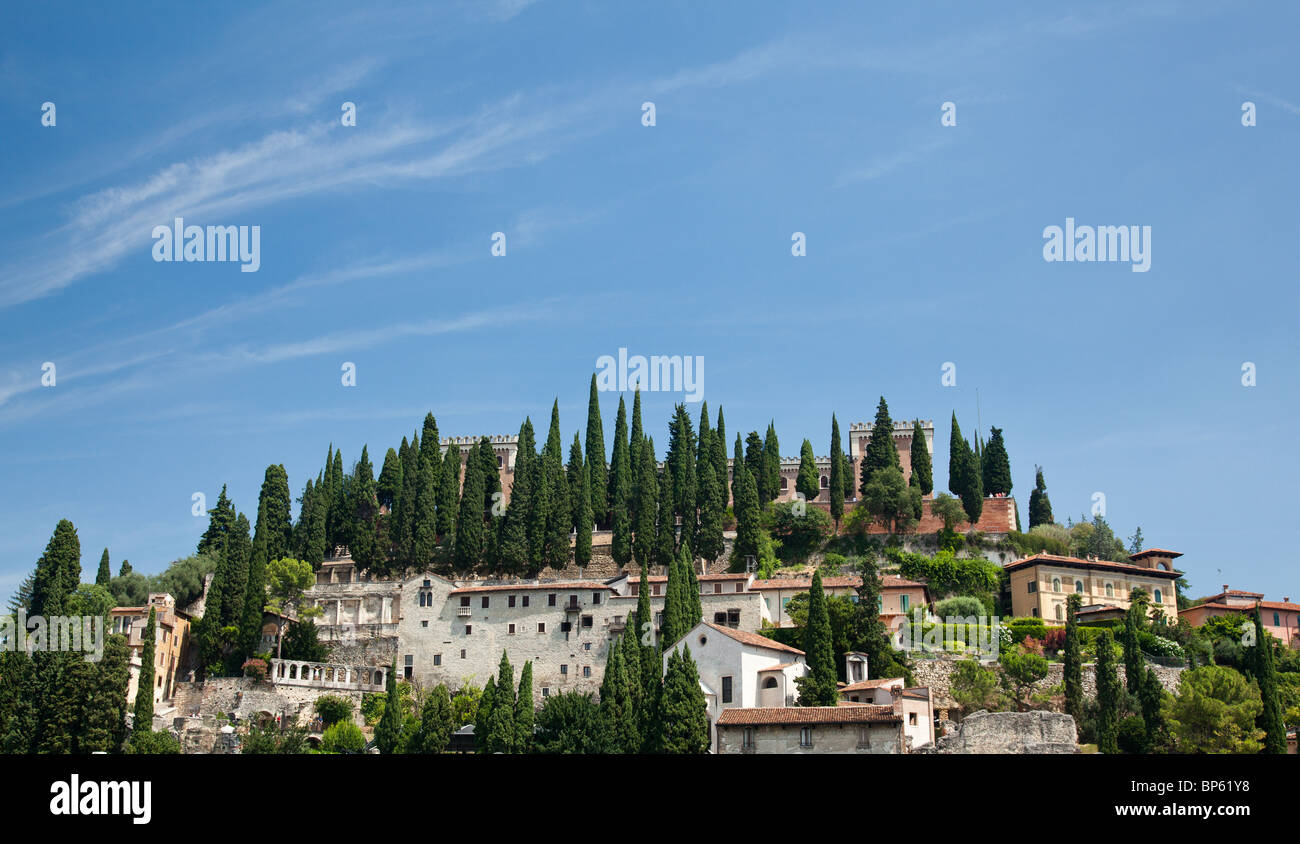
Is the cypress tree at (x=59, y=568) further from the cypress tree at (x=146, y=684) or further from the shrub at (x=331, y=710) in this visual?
the shrub at (x=331, y=710)

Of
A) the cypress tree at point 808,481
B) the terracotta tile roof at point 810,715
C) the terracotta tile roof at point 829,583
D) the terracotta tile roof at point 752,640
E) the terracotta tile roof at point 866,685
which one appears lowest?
the terracotta tile roof at point 810,715

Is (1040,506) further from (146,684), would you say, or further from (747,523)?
(146,684)

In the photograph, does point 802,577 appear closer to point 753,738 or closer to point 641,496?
point 641,496

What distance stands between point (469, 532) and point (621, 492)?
11.0 m

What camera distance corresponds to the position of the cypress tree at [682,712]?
49.7 m

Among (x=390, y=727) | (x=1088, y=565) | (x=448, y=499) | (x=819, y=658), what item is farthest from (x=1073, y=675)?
(x=448, y=499)

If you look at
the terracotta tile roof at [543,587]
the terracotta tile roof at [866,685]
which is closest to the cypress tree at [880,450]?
the terracotta tile roof at [543,587]

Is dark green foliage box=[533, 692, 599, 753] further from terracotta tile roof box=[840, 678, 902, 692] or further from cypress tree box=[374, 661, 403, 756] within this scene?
terracotta tile roof box=[840, 678, 902, 692]

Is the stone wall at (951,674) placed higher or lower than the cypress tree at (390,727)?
higher

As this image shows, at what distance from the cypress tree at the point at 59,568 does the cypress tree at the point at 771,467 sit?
1634 inches

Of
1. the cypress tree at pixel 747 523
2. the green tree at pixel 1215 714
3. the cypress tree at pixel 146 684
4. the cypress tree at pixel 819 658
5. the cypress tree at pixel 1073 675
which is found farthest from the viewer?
the cypress tree at pixel 747 523

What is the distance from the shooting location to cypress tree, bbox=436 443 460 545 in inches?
Answer: 3145

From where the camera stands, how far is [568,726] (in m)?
53.7
